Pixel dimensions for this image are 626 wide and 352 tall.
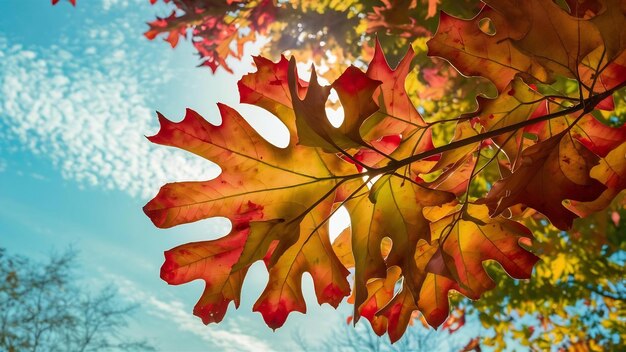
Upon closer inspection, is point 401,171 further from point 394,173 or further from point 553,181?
point 553,181

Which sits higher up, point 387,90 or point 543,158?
point 387,90

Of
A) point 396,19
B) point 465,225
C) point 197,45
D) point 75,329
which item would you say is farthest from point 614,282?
point 75,329

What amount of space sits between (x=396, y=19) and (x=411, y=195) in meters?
2.68

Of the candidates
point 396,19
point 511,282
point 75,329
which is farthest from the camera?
point 75,329

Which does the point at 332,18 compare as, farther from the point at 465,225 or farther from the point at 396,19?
the point at 465,225

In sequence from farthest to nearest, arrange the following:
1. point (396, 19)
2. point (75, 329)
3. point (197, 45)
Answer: point (75, 329) → point (197, 45) → point (396, 19)

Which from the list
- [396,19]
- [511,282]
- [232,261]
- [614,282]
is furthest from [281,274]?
[614,282]

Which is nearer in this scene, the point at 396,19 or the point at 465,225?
the point at 465,225

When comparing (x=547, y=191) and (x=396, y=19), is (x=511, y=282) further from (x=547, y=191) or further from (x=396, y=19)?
(x=547, y=191)

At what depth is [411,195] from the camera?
0.74m

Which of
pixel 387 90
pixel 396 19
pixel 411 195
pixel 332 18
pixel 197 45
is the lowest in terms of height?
pixel 411 195

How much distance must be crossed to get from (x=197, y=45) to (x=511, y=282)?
11.1ft

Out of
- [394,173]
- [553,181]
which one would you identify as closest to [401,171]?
[394,173]

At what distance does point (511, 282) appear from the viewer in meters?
4.17
